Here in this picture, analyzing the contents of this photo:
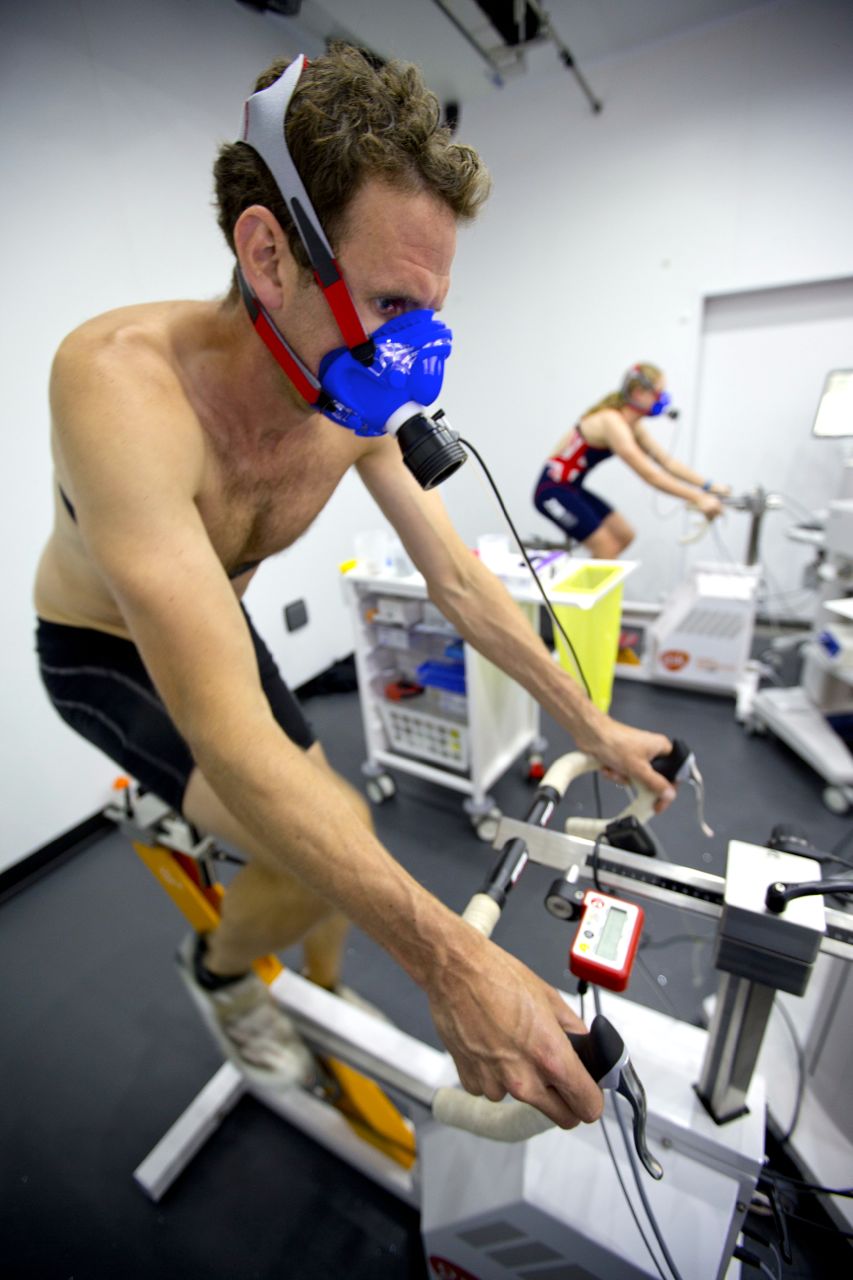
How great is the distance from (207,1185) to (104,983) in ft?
2.12

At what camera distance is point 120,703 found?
1.04 metres

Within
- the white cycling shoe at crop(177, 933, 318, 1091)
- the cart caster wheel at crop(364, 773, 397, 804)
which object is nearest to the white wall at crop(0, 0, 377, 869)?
the cart caster wheel at crop(364, 773, 397, 804)

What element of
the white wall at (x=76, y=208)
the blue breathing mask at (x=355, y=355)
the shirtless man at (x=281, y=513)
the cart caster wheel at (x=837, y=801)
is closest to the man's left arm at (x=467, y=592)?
the shirtless man at (x=281, y=513)

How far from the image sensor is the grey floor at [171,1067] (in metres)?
1.07

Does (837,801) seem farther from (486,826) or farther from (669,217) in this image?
(669,217)

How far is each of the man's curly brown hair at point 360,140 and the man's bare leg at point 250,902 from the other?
770 mm

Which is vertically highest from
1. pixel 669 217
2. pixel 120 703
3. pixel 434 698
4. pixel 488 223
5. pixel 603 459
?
pixel 669 217

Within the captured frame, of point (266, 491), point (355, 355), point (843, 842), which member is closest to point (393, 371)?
point (355, 355)

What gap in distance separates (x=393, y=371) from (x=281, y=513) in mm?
362

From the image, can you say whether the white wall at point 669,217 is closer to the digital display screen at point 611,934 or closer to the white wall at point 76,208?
the white wall at point 76,208

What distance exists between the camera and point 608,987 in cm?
60

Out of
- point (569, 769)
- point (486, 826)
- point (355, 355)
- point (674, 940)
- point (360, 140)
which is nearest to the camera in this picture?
point (360, 140)

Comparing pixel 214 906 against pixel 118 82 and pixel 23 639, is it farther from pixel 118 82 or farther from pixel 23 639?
pixel 118 82

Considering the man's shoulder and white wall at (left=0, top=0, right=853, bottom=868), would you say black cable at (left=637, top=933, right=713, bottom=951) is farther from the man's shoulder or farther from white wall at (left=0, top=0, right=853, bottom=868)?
the man's shoulder
